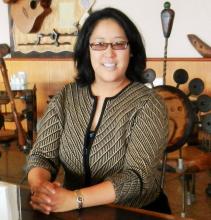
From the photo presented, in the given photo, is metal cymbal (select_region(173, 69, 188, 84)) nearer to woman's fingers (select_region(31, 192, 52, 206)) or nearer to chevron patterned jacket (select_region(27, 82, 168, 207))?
chevron patterned jacket (select_region(27, 82, 168, 207))

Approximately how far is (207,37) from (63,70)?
1486 mm

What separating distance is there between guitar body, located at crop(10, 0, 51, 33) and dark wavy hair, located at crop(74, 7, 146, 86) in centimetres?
240

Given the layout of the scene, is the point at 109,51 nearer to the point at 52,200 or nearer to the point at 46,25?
the point at 52,200

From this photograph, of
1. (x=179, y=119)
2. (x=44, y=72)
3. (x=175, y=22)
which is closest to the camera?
(x=179, y=119)

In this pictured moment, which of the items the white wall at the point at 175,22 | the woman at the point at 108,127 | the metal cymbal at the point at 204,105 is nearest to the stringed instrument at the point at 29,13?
the white wall at the point at 175,22

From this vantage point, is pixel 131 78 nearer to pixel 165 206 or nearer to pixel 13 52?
pixel 165 206

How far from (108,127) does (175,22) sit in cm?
220

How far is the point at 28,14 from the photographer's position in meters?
3.80

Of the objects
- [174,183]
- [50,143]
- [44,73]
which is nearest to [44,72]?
[44,73]

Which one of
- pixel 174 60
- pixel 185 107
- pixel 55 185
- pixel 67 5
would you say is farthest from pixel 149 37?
pixel 55 185

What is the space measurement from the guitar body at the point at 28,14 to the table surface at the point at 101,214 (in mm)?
2979

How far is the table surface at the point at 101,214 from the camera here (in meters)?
1.01

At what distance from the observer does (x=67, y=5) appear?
12.2 feet

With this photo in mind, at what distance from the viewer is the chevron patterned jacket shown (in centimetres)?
126
